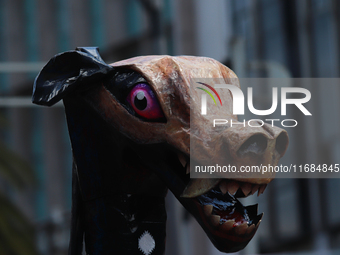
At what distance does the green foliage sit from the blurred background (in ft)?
0.05

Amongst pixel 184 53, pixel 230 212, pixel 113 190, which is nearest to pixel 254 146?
pixel 230 212

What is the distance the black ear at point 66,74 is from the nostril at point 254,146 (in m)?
0.27

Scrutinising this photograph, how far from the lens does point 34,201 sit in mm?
11641

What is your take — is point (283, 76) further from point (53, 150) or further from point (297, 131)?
point (53, 150)

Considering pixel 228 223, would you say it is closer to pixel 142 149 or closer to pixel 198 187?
pixel 198 187

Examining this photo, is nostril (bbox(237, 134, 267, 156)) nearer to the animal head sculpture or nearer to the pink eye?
the animal head sculpture

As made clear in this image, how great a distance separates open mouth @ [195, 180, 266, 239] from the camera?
31.7 inches

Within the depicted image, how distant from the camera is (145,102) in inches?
34.0

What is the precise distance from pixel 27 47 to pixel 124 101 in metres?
11.2

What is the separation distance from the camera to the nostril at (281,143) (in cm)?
81

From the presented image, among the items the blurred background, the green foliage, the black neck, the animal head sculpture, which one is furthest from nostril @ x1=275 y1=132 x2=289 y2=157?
the green foliage

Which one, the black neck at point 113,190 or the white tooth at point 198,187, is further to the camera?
the black neck at point 113,190

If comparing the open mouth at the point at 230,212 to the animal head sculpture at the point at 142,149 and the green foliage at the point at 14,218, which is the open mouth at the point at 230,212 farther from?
the green foliage at the point at 14,218

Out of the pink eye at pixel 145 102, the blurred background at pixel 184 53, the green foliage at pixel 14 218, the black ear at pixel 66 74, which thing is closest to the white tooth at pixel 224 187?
the pink eye at pixel 145 102
